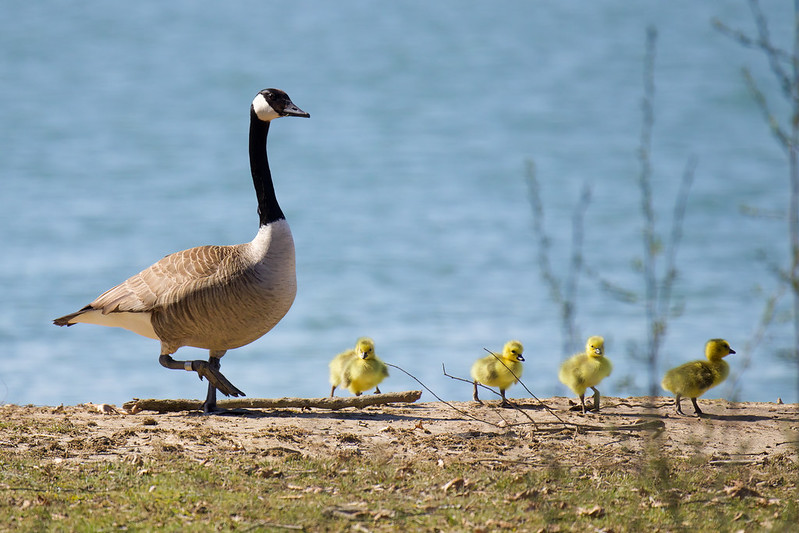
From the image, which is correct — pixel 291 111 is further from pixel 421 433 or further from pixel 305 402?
pixel 421 433

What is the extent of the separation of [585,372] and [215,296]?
297cm

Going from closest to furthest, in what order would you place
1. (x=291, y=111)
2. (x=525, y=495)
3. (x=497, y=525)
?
(x=497, y=525) → (x=525, y=495) → (x=291, y=111)

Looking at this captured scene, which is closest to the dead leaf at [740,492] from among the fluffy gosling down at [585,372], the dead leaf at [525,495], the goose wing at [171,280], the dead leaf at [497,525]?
the dead leaf at [525,495]

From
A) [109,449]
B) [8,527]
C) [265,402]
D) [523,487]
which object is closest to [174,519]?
[8,527]

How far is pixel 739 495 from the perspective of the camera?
5117 millimetres

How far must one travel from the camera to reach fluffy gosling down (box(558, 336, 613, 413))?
6883mm

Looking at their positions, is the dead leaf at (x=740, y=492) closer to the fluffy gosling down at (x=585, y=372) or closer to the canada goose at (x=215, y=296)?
the fluffy gosling down at (x=585, y=372)

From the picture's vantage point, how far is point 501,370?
287 inches

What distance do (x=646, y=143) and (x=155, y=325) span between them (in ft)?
16.1

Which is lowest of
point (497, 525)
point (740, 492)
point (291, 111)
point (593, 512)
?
point (497, 525)

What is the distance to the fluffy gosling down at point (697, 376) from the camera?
669 cm

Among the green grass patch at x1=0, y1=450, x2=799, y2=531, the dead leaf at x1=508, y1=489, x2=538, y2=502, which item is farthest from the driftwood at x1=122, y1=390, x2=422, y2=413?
the dead leaf at x1=508, y1=489, x2=538, y2=502

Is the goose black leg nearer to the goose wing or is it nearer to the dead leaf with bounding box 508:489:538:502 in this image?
the goose wing

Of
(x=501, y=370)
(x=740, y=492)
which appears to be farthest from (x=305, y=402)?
(x=740, y=492)
